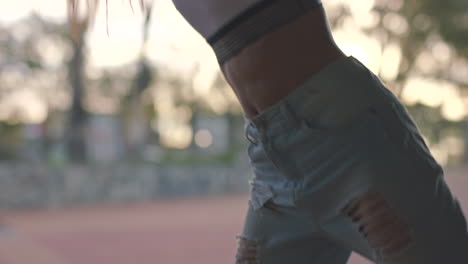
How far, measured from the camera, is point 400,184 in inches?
22.6

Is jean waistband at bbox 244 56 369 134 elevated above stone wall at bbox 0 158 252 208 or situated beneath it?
elevated above

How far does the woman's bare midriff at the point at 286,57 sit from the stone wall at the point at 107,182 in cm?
842

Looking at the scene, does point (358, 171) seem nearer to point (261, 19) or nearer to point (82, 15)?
point (261, 19)

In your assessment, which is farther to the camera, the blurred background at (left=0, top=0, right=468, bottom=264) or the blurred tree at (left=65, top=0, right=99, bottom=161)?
the blurred tree at (left=65, top=0, right=99, bottom=161)

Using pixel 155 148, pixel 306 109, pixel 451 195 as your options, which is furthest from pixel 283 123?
pixel 155 148

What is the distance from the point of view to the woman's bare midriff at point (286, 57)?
2.02 feet

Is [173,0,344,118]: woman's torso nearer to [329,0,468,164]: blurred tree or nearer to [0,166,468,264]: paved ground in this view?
[0,166,468,264]: paved ground

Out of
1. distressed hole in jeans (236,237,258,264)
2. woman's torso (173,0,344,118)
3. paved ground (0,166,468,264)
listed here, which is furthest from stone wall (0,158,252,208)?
woman's torso (173,0,344,118)

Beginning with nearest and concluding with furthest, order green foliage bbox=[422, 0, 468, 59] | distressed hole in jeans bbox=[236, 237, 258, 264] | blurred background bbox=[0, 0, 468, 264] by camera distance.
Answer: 1. distressed hole in jeans bbox=[236, 237, 258, 264]
2. blurred background bbox=[0, 0, 468, 264]
3. green foliage bbox=[422, 0, 468, 59]

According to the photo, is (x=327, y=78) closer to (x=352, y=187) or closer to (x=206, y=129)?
(x=352, y=187)

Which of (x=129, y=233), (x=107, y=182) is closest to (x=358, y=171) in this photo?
(x=129, y=233)

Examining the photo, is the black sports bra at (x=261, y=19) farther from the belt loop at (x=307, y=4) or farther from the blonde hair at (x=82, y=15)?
the blonde hair at (x=82, y=15)

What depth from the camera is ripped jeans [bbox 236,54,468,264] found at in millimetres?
576

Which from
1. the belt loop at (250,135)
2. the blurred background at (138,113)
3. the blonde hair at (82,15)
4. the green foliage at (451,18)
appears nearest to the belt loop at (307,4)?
the belt loop at (250,135)
